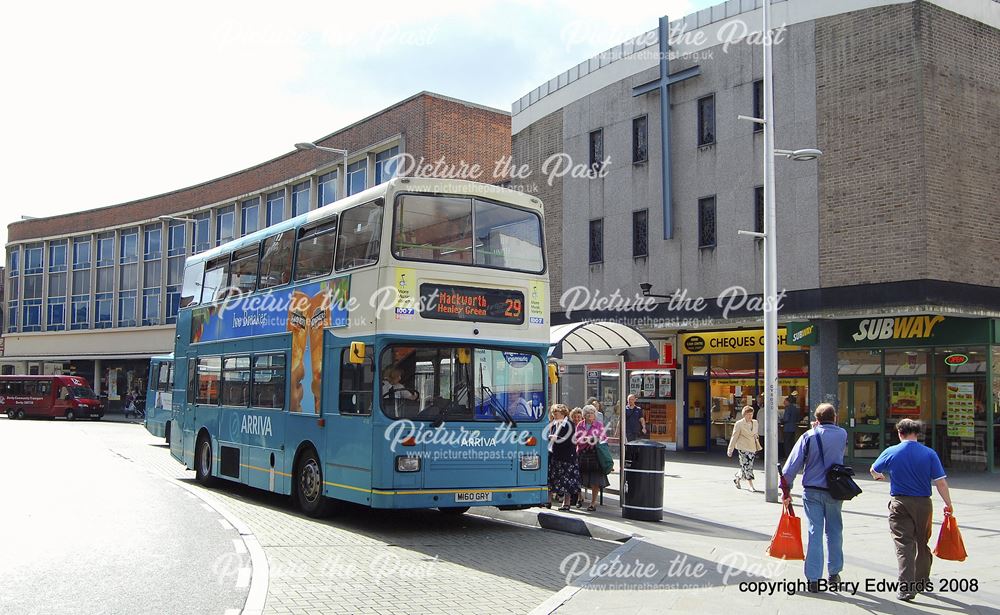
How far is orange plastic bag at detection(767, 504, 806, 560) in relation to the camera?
8.61 m

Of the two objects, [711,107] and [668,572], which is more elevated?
[711,107]

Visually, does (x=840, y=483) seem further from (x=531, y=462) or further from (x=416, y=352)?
(x=416, y=352)

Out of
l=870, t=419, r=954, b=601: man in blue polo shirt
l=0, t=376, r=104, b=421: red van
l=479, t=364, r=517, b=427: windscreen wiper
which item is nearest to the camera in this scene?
l=870, t=419, r=954, b=601: man in blue polo shirt

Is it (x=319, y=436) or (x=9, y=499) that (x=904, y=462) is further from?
(x=9, y=499)

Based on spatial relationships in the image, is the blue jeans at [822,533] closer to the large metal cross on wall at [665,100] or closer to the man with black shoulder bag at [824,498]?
the man with black shoulder bag at [824,498]

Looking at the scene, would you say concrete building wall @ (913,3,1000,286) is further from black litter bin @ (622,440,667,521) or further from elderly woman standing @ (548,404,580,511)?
elderly woman standing @ (548,404,580,511)

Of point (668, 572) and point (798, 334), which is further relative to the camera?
point (798, 334)

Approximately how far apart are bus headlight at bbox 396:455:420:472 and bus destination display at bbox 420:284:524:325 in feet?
5.90

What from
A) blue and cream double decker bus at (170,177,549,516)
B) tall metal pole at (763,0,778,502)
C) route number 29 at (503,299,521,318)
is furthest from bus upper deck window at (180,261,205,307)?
tall metal pole at (763,0,778,502)

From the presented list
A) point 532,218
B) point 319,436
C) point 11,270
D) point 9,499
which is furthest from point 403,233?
point 11,270

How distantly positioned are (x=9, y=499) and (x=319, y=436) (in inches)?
211

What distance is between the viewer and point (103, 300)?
6234 cm

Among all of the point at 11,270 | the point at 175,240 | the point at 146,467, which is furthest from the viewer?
the point at 11,270

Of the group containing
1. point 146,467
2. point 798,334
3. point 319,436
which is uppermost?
point 798,334
